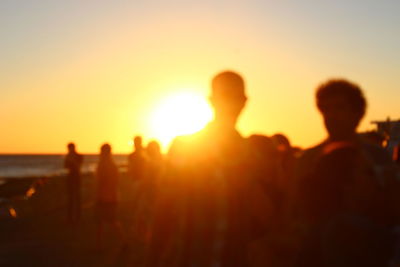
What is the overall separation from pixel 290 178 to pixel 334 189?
406 millimetres

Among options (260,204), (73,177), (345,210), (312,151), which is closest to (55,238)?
(73,177)

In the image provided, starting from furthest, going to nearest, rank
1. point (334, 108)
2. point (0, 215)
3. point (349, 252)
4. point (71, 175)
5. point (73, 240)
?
point (0, 215), point (71, 175), point (73, 240), point (334, 108), point (349, 252)

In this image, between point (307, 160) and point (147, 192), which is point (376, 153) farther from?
point (147, 192)

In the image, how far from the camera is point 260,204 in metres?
4.22

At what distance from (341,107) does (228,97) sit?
0.86 meters

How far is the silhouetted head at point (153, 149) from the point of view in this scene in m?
12.8

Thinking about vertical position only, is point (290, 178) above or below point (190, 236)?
above

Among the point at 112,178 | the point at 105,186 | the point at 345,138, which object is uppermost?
the point at 112,178

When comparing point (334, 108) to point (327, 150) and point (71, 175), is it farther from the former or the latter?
point (71, 175)

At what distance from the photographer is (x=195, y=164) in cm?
425

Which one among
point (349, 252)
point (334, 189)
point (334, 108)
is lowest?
point (349, 252)

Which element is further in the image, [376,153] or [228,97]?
[376,153]

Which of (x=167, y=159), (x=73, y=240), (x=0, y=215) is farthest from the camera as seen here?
(x=0, y=215)

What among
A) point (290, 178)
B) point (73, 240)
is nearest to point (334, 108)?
point (290, 178)
